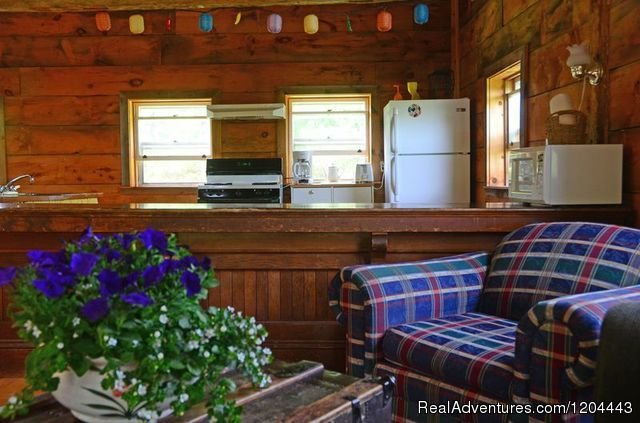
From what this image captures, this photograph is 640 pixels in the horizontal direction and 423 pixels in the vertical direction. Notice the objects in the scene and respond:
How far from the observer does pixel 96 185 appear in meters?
5.50

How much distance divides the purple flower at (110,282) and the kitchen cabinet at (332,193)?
3942mm

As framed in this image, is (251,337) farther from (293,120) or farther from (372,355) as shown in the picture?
(293,120)

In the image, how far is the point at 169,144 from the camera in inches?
218

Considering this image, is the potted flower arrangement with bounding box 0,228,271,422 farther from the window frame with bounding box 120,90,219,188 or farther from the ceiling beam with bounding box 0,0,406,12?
the window frame with bounding box 120,90,219,188

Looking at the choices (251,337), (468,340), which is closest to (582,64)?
(468,340)

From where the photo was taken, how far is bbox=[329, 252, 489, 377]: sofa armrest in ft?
5.95

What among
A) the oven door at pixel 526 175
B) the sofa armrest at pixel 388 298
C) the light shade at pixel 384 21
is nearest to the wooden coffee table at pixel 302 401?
the sofa armrest at pixel 388 298

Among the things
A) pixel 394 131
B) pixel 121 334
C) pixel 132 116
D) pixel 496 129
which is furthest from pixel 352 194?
pixel 121 334

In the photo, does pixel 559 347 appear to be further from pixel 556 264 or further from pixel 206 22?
pixel 206 22

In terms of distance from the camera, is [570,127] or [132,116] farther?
[132,116]

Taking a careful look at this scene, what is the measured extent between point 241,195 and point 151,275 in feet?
13.2

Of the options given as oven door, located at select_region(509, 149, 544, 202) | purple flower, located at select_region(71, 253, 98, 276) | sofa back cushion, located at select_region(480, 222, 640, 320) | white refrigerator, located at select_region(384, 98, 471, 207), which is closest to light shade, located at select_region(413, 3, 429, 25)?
white refrigerator, located at select_region(384, 98, 471, 207)

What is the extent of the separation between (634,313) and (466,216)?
113cm

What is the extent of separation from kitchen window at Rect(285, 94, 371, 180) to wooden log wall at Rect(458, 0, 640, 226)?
1176mm
